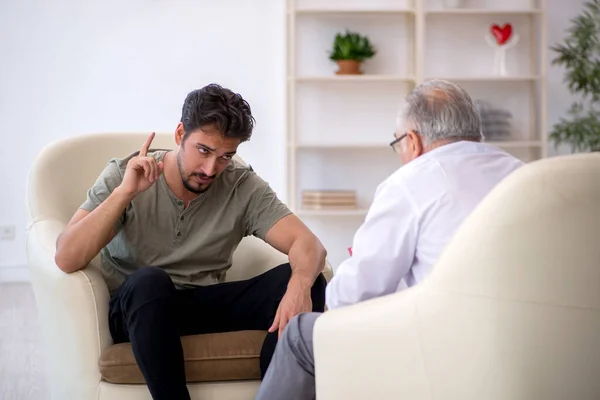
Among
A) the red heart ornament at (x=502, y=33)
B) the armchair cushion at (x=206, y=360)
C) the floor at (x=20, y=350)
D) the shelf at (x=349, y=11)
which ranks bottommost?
the floor at (x=20, y=350)

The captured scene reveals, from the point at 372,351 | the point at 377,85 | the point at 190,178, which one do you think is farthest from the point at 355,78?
the point at 372,351

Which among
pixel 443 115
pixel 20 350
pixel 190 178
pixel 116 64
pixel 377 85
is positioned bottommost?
pixel 20 350

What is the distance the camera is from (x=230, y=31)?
213 inches

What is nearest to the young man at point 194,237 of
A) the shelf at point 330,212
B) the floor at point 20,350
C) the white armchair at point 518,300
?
the white armchair at point 518,300

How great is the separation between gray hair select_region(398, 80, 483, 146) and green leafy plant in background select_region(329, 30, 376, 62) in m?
3.22

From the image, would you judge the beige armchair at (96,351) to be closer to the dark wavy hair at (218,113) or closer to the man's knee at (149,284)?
the man's knee at (149,284)

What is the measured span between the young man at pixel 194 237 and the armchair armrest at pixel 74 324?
4 cm

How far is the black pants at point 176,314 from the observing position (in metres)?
1.97

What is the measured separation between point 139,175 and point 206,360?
1.65 feet

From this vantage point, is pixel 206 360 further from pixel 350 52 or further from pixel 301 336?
pixel 350 52

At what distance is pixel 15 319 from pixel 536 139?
3318 millimetres

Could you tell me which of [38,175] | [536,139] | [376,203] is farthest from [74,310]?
[536,139]

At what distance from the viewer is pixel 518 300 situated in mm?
1413

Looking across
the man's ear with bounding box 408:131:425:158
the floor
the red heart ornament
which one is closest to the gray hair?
the man's ear with bounding box 408:131:425:158
